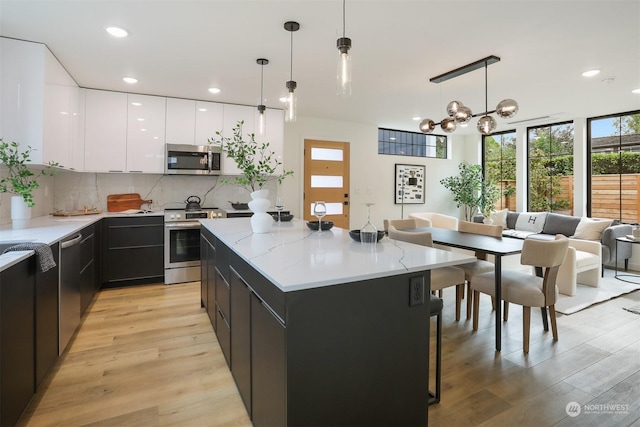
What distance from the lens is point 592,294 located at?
3930mm

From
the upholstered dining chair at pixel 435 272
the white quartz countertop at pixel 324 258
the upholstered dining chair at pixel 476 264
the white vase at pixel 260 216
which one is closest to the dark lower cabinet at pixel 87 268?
the white quartz countertop at pixel 324 258

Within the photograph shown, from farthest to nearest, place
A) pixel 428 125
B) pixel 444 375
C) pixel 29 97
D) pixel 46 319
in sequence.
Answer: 1. pixel 428 125
2. pixel 29 97
3. pixel 444 375
4. pixel 46 319

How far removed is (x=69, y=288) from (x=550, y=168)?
742cm

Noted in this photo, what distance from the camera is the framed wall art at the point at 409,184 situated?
6.97 meters

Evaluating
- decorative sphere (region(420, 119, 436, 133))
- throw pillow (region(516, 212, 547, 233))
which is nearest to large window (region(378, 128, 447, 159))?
throw pillow (region(516, 212, 547, 233))

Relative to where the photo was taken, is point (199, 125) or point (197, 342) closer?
point (197, 342)

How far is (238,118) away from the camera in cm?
489

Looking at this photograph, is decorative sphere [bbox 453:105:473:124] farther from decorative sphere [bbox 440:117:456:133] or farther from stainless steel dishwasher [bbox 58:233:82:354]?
stainless steel dishwasher [bbox 58:233:82:354]

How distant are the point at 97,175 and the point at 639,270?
7.94 metres

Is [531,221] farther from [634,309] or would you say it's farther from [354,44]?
[354,44]

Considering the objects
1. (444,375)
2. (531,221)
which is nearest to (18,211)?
(444,375)

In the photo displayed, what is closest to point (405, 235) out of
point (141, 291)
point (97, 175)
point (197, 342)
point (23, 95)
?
point (197, 342)

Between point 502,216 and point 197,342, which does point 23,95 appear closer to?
point 197,342

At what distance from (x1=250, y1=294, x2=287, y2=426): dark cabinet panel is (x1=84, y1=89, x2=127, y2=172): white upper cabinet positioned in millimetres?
3623
